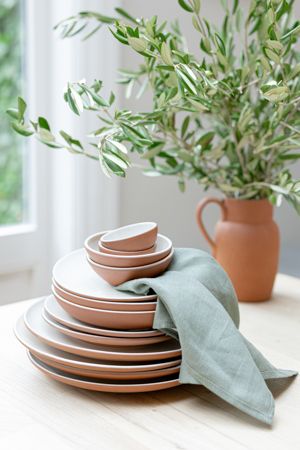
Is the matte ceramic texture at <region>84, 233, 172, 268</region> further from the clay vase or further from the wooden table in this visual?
the clay vase

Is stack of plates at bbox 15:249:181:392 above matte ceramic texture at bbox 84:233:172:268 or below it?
below

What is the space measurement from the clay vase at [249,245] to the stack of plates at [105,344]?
0.44 metres

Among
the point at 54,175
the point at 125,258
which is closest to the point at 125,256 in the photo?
the point at 125,258

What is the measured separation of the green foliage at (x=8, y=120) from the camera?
5.63 ft

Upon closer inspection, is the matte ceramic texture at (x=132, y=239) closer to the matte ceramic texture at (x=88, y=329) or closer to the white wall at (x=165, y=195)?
the matte ceramic texture at (x=88, y=329)

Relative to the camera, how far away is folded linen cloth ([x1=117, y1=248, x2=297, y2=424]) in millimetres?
814

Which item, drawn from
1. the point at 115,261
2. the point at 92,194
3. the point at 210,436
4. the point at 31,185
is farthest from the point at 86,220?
the point at 210,436

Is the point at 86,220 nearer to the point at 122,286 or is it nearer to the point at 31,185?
the point at 31,185

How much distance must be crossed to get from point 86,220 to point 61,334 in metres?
0.83

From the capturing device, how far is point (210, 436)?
30.6 inches

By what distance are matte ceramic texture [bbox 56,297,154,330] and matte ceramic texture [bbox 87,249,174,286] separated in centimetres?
6

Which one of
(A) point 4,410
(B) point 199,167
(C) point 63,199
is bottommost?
(A) point 4,410

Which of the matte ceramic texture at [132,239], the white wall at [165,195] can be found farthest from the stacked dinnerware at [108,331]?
the white wall at [165,195]

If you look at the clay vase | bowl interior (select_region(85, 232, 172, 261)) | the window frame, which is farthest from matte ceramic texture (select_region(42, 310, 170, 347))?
the window frame
